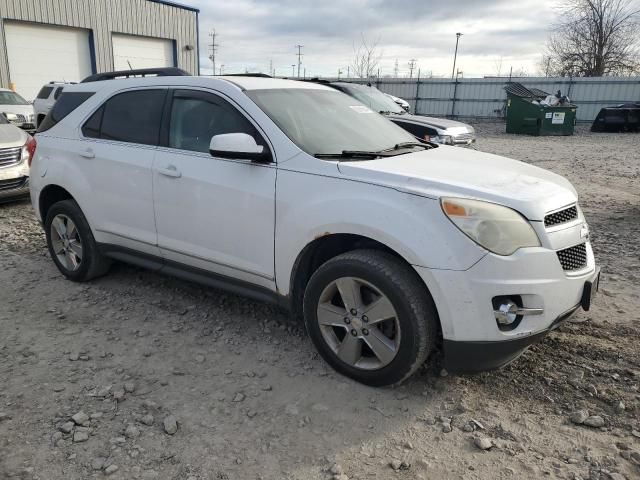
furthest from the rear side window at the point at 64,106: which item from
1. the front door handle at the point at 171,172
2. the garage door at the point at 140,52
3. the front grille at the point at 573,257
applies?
the garage door at the point at 140,52

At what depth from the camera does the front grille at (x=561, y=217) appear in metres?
2.71

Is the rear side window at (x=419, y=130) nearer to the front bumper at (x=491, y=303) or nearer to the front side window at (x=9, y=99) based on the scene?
the front bumper at (x=491, y=303)

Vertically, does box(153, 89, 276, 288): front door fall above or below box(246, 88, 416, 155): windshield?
below

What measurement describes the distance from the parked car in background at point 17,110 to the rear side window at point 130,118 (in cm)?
1308

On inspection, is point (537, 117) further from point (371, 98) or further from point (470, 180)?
point (470, 180)

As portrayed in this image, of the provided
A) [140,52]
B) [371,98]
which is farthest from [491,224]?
[140,52]

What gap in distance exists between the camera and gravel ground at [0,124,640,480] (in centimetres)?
239

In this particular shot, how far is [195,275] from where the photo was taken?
370 cm

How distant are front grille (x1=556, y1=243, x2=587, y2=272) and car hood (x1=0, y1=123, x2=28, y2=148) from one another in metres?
7.39

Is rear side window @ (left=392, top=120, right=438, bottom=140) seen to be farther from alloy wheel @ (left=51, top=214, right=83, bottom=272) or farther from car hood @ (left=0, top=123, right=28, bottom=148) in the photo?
alloy wheel @ (left=51, top=214, right=83, bottom=272)

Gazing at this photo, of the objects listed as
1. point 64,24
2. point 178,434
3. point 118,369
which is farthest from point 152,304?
point 64,24

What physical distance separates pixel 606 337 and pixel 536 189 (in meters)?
1.35

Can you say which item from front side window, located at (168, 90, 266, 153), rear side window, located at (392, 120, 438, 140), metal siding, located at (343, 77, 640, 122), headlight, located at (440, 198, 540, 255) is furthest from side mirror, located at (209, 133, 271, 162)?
metal siding, located at (343, 77, 640, 122)

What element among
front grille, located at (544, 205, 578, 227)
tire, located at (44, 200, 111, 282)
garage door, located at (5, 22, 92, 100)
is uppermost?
garage door, located at (5, 22, 92, 100)
